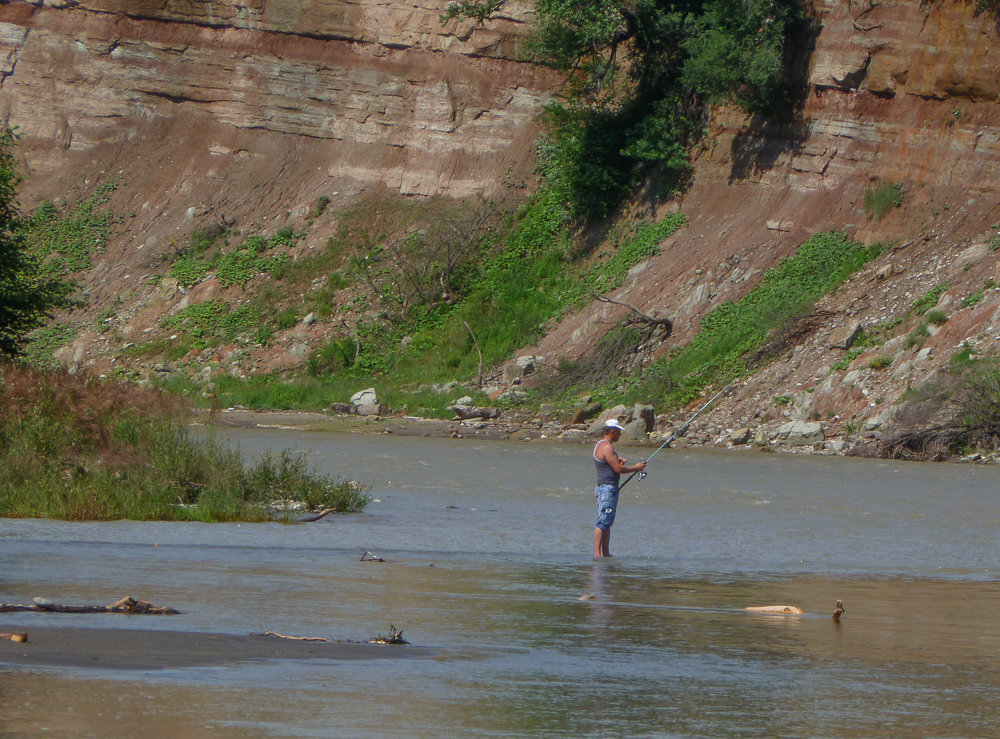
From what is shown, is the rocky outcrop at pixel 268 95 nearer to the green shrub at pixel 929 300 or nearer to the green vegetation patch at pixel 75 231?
the green vegetation patch at pixel 75 231

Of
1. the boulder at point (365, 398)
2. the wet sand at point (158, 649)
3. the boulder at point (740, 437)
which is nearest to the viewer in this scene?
the wet sand at point (158, 649)

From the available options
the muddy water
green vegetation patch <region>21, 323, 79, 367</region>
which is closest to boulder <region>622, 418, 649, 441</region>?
the muddy water

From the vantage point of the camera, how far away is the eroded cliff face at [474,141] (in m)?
28.9

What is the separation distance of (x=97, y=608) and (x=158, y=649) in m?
1.08

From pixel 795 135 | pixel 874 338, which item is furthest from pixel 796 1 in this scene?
pixel 874 338

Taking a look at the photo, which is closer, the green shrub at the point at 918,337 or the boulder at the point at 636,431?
the green shrub at the point at 918,337

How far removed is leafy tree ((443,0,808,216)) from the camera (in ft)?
105

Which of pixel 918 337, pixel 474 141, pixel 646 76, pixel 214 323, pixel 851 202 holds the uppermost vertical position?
pixel 646 76

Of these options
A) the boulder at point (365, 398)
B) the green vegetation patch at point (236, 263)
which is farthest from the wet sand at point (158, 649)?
the green vegetation patch at point (236, 263)

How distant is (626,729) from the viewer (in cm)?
626

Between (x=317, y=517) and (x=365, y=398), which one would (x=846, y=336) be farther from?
(x=317, y=517)

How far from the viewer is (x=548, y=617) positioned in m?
9.15

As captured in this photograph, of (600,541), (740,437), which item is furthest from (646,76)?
(600,541)

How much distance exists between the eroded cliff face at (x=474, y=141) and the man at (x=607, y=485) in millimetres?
13016
